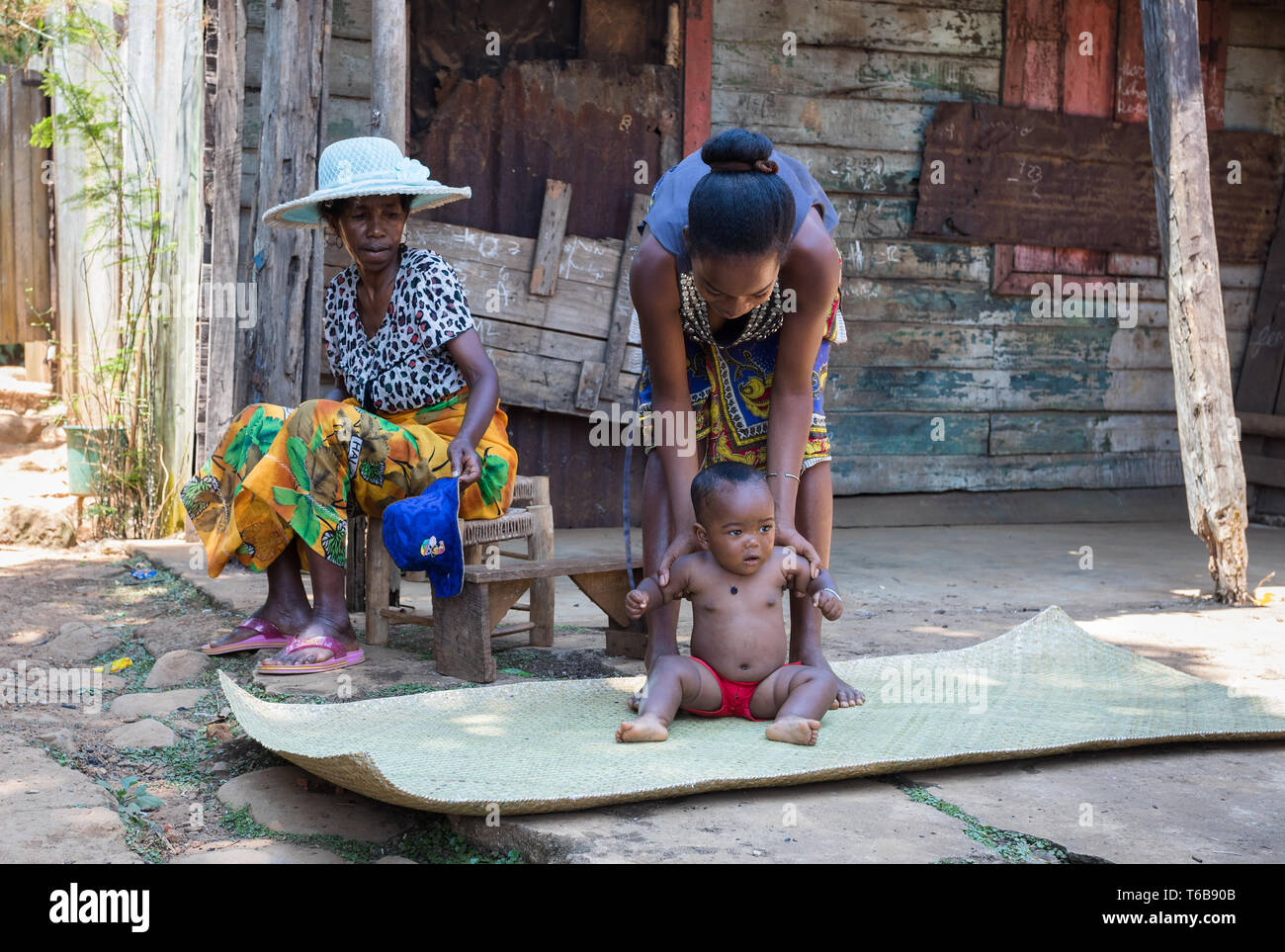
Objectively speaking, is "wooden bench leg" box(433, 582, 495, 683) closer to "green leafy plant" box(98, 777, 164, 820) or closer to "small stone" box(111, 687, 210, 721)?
"small stone" box(111, 687, 210, 721)

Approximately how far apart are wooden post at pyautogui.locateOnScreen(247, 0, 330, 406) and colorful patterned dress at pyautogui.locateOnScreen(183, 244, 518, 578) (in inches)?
43.2

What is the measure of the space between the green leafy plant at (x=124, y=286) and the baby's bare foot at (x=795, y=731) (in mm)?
4023

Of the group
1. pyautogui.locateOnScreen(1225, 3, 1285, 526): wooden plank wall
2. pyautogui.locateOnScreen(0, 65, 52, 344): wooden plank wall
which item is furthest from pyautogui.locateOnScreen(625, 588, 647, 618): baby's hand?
pyautogui.locateOnScreen(0, 65, 52, 344): wooden plank wall

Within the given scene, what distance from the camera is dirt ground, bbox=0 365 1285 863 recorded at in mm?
2123

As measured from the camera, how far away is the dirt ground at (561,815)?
2.12m

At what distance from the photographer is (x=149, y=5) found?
21.2 ft

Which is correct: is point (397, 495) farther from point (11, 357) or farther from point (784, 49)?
point (11, 357)

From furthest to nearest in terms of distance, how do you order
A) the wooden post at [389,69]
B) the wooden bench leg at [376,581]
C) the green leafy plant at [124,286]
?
the green leafy plant at [124,286]
the wooden post at [389,69]
the wooden bench leg at [376,581]

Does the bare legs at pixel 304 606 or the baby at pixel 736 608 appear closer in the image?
the baby at pixel 736 608

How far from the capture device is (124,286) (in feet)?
21.0

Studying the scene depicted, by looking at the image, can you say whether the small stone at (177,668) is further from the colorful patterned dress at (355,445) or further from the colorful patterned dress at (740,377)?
the colorful patterned dress at (740,377)

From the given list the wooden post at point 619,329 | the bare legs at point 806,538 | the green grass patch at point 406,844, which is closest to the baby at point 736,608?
the bare legs at point 806,538
